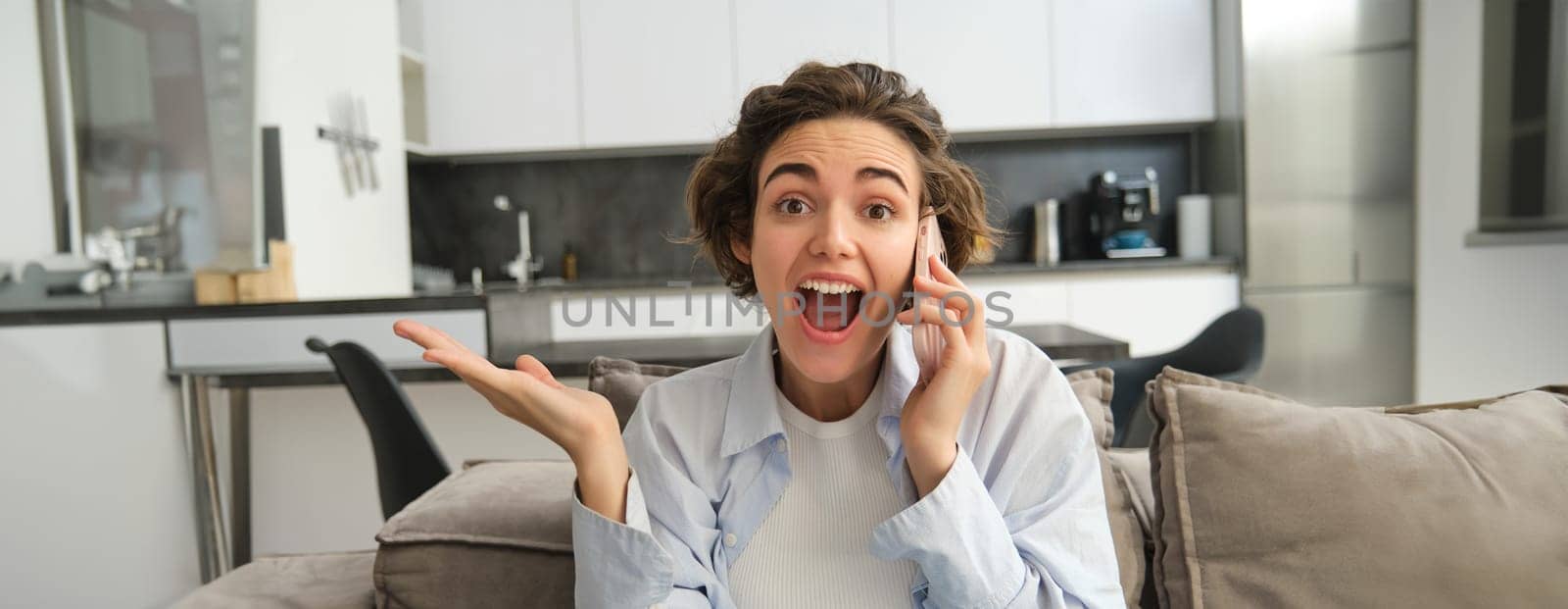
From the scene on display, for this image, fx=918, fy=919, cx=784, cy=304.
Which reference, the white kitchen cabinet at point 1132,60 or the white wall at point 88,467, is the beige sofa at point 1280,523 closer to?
the white wall at point 88,467

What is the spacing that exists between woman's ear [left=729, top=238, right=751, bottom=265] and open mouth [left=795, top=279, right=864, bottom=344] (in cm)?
21

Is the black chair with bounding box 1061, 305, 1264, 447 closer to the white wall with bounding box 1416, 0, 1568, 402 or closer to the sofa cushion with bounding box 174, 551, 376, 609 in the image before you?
the sofa cushion with bounding box 174, 551, 376, 609

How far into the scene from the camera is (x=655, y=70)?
4.36 m

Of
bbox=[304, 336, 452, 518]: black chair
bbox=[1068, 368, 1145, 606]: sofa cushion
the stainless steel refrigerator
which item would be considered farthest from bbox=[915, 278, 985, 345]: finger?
the stainless steel refrigerator

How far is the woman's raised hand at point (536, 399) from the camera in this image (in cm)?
80

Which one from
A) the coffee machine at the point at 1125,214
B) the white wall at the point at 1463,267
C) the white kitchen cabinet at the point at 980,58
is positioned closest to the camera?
the white wall at the point at 1463,267

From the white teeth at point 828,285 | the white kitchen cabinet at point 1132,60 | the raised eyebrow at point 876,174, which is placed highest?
the white kitchen cabinet at point 1132,60

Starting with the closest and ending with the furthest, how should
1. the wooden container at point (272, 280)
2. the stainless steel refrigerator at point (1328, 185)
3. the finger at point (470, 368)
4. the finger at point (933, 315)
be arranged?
the finger at point (470, 368), the finger at point (933, 315), the wooden container at point (272, 280), the stainless steel refrigerator at point (1328, 185)

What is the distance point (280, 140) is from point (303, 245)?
1.23 feet

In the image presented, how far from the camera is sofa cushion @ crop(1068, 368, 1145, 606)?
1.21 meters

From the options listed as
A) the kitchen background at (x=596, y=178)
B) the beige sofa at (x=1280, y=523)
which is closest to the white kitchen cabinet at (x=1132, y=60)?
the kitchen background at (x=596, y=178)

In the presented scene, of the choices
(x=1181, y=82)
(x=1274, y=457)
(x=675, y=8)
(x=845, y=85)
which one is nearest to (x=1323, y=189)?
(x=1181, y=82)

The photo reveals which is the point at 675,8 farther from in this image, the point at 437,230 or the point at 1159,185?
the point at 1159,185

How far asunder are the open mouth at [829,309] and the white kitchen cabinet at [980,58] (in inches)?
132
